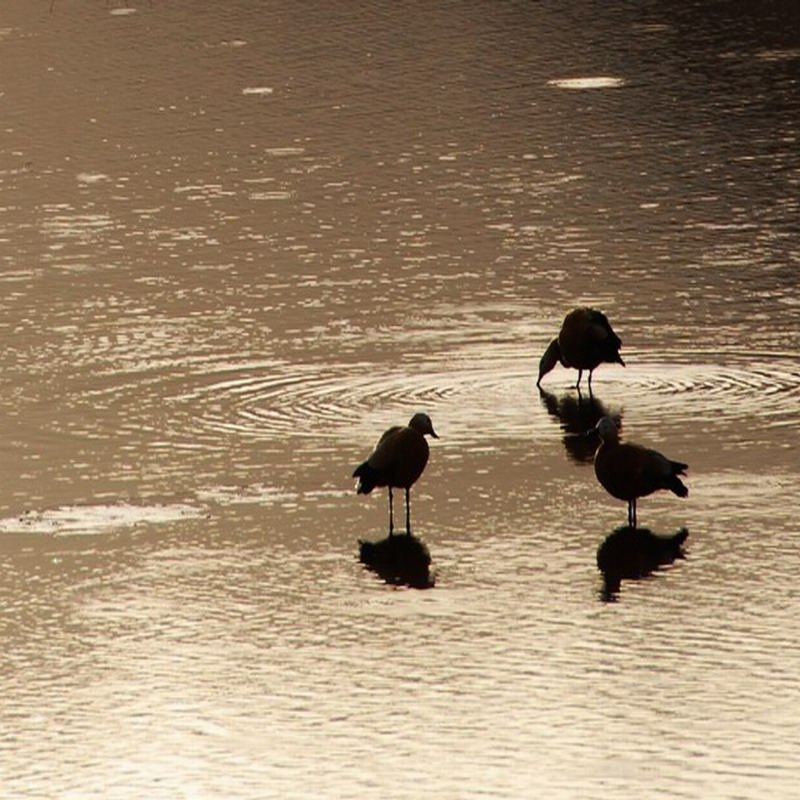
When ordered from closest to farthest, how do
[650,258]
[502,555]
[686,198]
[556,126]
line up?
[502,555], [650,258], [686,198], [556,126]

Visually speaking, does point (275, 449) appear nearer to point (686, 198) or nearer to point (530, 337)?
point (530, 337)

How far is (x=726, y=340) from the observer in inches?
704

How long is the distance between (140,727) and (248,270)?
971 centimetres

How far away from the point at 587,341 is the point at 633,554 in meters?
3.17

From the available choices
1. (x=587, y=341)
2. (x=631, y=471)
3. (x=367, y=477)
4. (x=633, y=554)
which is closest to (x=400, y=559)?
(x=367, y=477)

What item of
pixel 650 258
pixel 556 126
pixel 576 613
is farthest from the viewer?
pixel 556 126

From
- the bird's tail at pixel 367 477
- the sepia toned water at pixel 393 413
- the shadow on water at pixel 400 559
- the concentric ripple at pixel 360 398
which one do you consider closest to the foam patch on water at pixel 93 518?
the sepia toned water at pixel 393 413

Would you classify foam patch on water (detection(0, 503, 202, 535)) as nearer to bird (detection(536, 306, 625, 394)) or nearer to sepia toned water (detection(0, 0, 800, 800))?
sepia toned water (detection(0, 0, 800, 800))

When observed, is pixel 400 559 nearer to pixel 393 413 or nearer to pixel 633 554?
pixel 633 554

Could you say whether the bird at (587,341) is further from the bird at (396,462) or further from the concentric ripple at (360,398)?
the bird at (396,462)

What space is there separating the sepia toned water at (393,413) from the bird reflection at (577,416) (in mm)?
41

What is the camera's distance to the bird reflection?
15664 mm

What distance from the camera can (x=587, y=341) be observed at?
54.4 feet

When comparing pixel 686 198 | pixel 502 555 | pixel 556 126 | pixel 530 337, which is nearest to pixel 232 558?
pixel 502 555
